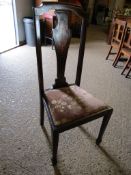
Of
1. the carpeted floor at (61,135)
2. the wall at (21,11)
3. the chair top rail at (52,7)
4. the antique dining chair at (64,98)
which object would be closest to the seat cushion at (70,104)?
the antique dining chair at (64,98)

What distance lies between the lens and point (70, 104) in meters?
1.22

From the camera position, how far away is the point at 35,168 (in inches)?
49.7

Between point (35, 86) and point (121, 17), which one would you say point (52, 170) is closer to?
point (35, 86)

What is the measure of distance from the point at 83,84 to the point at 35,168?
1.39 meters

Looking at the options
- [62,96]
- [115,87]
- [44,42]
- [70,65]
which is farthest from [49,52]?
[62,96]

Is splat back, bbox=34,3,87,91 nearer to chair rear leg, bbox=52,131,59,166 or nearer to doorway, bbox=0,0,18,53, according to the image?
chair rear leg, bbox=52,131,59,166

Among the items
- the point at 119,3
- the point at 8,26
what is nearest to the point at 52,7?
the point at 8,26

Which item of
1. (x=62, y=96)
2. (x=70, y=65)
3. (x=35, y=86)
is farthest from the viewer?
(x=70, y=65)

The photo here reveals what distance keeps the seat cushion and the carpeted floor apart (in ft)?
1.42

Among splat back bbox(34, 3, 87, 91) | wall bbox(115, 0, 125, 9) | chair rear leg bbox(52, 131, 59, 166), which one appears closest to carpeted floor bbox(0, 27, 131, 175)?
chair rear leg bbox(52, 131, 59, 166)

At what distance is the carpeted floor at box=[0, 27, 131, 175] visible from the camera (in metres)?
1.29

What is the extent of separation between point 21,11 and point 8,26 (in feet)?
1.50

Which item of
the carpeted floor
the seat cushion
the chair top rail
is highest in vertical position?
the chair top rail

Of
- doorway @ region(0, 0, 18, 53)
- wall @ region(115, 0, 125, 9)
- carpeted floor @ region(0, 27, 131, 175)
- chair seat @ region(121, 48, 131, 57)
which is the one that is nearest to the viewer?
carpeted floor @ region(0, 27, 131, 175)
